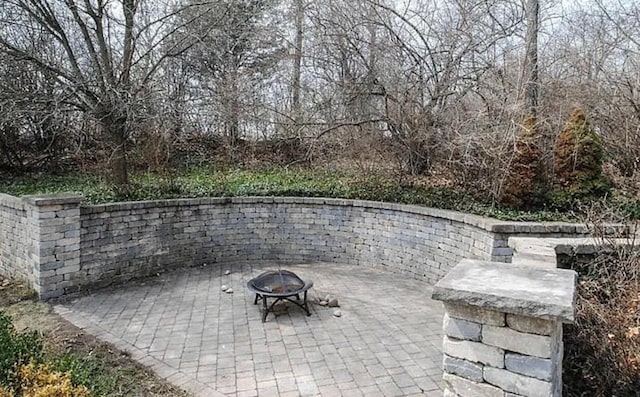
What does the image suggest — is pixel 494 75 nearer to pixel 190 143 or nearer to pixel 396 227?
pixel 396 227

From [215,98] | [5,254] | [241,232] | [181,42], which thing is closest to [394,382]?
[241,232]

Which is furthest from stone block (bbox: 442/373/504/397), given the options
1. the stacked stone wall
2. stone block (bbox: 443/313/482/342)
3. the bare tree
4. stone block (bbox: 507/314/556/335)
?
the bare tree

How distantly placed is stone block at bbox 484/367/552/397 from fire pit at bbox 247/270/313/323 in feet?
11.3

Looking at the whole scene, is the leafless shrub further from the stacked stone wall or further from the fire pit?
the stacked stone wall

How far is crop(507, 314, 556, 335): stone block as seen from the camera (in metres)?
1.99

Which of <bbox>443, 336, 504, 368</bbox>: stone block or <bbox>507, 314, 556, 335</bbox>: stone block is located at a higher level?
<bbox>507, 314, 556, 335</bbox>: stone block

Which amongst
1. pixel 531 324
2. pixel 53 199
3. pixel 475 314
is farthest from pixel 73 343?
pixel 531 324

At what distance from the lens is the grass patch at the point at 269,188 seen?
7.11m

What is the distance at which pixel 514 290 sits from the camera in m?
2.13

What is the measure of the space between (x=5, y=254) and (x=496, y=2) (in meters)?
9.19

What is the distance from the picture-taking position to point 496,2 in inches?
307

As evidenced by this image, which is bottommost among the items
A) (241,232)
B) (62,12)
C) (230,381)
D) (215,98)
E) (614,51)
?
(230,381)

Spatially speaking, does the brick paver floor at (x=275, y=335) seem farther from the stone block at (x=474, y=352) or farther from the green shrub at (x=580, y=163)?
the green shrub at (x=580, y=163)

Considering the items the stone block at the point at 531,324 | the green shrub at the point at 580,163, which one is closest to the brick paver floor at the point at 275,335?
the stone block at the point at 531,324
